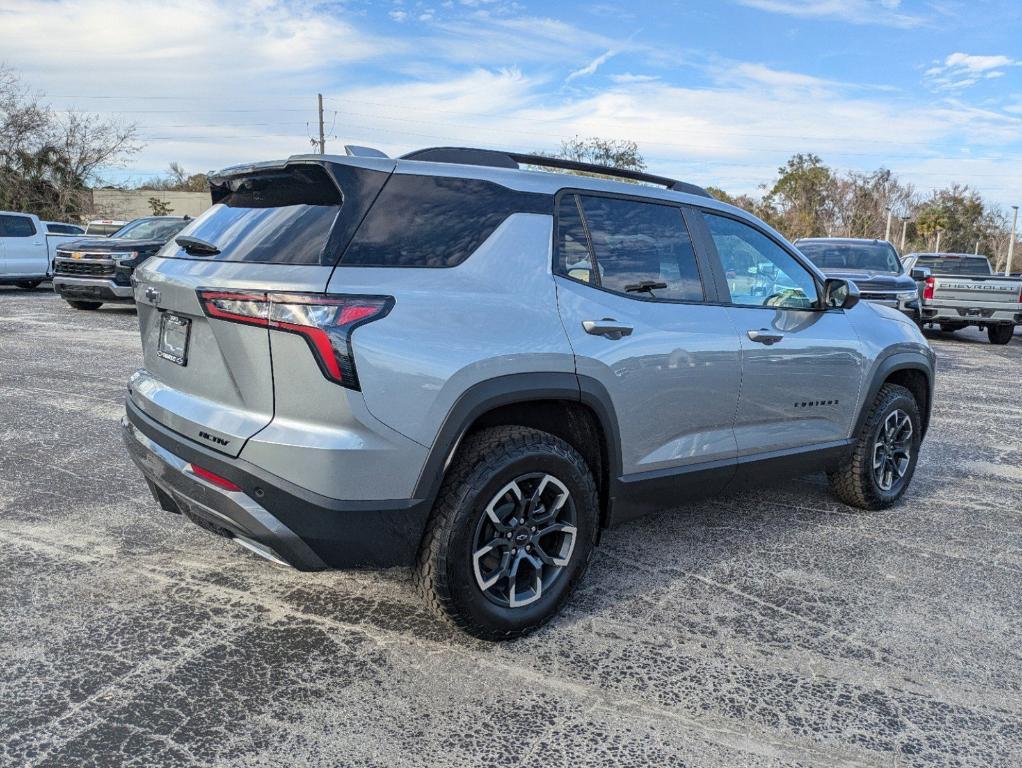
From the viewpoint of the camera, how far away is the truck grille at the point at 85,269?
44.7 ft

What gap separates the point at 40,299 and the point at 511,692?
1744 centimetres

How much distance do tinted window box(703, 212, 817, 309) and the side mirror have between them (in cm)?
7

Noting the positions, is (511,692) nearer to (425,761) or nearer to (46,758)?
(425,761)

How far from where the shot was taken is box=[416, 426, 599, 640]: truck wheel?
2.99 meters

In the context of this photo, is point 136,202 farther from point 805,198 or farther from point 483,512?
point 483,512

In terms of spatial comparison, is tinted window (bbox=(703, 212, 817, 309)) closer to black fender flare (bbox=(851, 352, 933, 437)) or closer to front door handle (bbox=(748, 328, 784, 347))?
front door handle (bbox=(748, 328, 784, 347))

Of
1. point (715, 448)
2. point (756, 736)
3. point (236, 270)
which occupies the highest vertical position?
point (236, 270)

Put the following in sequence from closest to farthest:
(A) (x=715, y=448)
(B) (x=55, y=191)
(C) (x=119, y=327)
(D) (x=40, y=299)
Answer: (A) (x=715, y=448), (C) (x=119, y=327), (D) (x=40, y=299), (B) (x=55, y=191)

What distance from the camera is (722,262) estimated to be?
161 inches

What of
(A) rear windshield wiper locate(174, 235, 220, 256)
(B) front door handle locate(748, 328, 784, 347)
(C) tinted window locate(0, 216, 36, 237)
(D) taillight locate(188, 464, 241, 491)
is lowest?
(D) taillight locate(188, 464, 241, 491)

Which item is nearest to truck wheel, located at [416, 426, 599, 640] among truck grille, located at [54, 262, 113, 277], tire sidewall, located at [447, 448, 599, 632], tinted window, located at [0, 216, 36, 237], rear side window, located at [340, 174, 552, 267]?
tire sidewall, located at [447, 448, 599, 632]

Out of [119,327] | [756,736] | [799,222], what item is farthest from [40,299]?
[799,222]

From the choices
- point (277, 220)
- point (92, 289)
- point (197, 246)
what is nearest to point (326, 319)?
point (277, 220)

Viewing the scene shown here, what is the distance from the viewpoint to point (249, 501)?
282 cm
